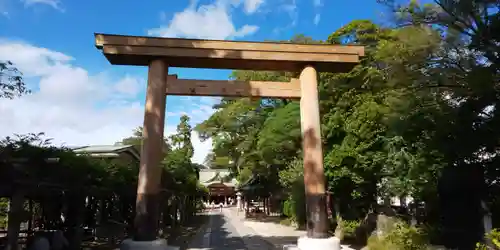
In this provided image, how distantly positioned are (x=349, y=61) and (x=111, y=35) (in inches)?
214

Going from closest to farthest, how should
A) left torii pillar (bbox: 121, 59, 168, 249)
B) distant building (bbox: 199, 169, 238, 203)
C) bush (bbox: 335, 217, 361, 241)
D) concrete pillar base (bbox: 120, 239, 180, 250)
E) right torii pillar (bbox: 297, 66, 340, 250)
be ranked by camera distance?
concrete pillar base (bbox: 120, 239, 180, 250), left torii pillar (bbox: 121, 59, 168, 249), right torii pillar (bbox: 297, 66, 340, 250), bush (bbox: 335, 217, 361, 241), distant building (bbox: 199, 169, 238, 203)

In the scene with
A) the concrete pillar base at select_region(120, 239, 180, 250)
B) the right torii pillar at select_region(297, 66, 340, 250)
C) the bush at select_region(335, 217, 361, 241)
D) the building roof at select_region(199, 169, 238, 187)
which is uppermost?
the building roof at select_region(199, 169, 238, 187)

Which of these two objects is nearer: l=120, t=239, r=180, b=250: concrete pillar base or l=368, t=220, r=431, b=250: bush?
l=120, t=239, r=180, b=250: concrete pillar base

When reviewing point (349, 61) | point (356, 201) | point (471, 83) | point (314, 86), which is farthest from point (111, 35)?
point (356, 201)

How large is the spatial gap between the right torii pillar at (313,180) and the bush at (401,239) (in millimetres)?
3480

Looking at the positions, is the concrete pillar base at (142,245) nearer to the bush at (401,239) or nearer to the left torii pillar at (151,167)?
the left torii pillar at (151,167)

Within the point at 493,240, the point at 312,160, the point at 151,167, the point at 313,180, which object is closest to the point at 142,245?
the point at 151,167

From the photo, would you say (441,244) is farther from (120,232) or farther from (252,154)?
(252,154)

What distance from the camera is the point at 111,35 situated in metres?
8.55

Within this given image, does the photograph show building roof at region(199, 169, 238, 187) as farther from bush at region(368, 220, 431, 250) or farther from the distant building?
bush at region(368, 220, 431, 250)

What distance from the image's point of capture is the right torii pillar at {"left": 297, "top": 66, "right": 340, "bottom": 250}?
26.4 ft

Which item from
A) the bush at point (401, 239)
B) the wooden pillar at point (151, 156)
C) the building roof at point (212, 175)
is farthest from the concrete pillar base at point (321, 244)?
the building roof at point (212, 175)

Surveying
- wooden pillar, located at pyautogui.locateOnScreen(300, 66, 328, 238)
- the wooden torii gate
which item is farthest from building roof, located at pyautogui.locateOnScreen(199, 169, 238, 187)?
wooden pillar, located at pyautogui.locateOnScreen(300, 66, 328, 238)

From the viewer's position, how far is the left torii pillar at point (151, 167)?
780cm
